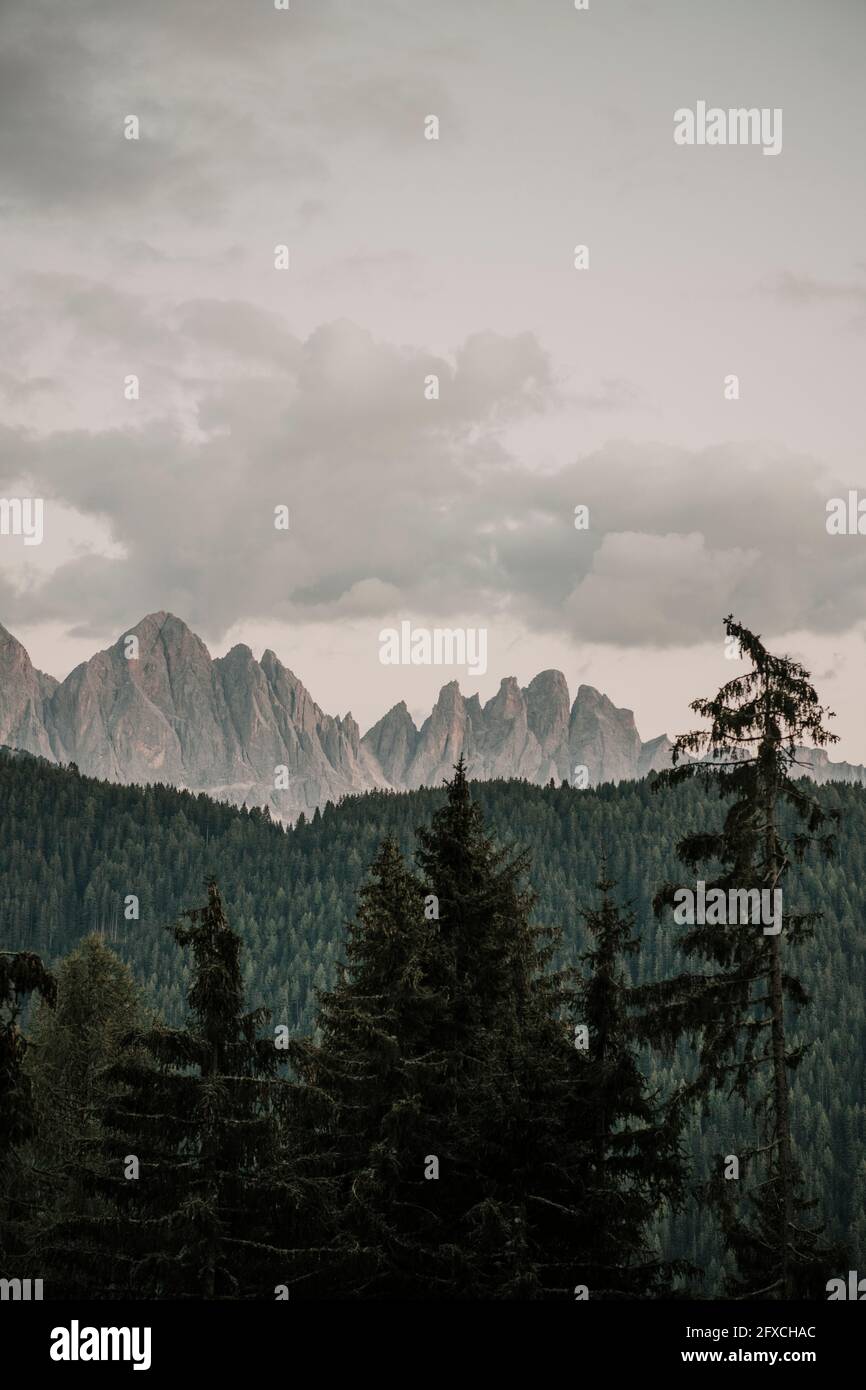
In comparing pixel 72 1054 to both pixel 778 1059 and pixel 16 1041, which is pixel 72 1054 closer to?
pixel 16 1041

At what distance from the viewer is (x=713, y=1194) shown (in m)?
19.1

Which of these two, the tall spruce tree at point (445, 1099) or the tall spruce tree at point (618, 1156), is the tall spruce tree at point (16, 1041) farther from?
the tall spruce tree at point (618, 1156)

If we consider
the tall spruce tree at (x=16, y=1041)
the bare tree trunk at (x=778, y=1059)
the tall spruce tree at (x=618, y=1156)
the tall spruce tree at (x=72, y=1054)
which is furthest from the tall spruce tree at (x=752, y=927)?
the tall spruce tree at (x=72, y=1054)

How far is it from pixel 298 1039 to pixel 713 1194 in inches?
285

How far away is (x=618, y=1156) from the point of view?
21.3 meters

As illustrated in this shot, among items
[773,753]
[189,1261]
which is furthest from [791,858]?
[189,1261]

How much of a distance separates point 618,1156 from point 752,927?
485cm

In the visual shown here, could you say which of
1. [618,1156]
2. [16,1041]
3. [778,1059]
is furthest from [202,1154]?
[778,1059]

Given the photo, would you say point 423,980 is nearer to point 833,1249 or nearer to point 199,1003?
point 199,1003

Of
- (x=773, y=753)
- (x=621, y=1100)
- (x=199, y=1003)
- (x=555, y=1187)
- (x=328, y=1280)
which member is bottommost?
(x=328, y=1280)

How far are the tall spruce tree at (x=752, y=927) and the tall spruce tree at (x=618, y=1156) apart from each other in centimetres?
127

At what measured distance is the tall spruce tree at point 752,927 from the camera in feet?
62.7

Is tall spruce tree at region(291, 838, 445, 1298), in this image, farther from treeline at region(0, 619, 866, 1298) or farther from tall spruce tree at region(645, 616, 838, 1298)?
tall spruce tree at region(645, 616, 838, 1298)

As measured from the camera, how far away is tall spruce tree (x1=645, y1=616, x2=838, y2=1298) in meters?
19.1
